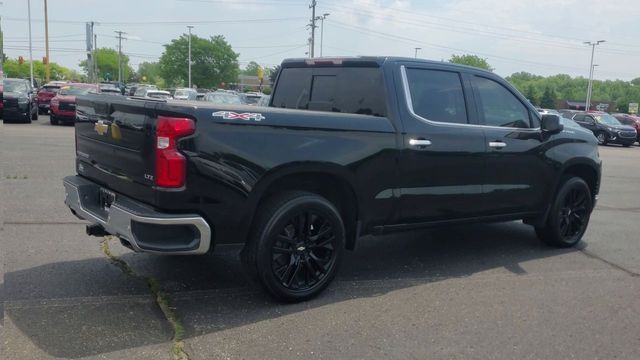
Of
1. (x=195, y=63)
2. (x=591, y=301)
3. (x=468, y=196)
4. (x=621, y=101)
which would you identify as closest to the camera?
(x=591, y=301)

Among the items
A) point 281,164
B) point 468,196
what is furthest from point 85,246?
point 468,196

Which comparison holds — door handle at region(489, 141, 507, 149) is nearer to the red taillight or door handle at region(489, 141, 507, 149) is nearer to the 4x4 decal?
the 4x4 decal

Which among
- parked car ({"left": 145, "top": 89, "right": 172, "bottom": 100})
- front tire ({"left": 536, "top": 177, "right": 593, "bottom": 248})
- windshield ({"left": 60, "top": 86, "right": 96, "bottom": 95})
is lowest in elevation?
front tire ({"left": 536, "top": 177, "right": 593, "bottom": 248})

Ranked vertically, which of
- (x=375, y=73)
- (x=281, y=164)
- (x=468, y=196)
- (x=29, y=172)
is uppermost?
(x=375, y=73)

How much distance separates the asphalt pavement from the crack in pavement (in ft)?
0.05

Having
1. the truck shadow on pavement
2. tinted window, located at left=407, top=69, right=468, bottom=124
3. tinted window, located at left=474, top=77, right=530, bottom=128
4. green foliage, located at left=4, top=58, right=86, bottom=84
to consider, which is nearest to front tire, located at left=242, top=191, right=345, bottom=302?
the truck shadow on pavement

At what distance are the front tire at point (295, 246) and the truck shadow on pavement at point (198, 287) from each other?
0.58ft

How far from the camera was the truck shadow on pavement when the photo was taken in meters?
3.86

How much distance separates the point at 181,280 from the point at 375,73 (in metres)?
2.45

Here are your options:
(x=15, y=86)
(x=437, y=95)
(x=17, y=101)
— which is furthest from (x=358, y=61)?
(x=15, y=86)

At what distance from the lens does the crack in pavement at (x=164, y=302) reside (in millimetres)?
3666

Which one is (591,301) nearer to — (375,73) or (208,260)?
(375,73)

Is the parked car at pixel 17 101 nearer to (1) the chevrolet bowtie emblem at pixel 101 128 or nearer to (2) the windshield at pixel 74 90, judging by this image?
(2) the windshield at pixel 74 90

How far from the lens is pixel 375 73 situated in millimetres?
5105
